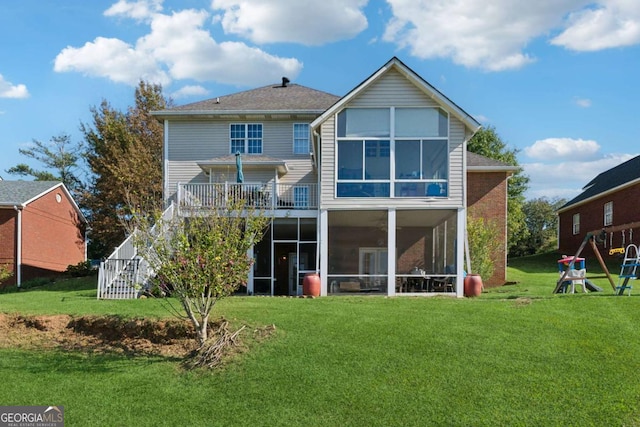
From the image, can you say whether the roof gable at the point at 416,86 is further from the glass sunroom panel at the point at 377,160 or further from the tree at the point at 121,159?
the tree at the point at 121,159

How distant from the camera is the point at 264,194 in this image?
62.2 ft

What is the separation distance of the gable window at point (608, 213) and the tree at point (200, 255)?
80.4 feet

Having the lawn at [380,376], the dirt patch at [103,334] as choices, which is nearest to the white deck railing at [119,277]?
the dirt patch at [103,334]

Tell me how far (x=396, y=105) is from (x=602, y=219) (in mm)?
18651

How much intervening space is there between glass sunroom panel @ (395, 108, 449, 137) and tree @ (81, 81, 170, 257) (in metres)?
16.6

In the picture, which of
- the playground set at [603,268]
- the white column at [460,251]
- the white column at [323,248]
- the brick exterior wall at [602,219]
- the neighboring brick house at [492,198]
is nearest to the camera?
the playground set at [603,268]

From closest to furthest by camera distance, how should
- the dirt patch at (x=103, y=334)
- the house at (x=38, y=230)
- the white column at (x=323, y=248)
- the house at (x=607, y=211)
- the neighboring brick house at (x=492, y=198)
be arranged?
1. the dirt patch at (x=103, y=334)
2. the white column at (x=323, y=248)
3. the neighboring brick house at (x=492, y=198)
4. the house at (x=38, y=230)
5. the house at (x=607, y=211)

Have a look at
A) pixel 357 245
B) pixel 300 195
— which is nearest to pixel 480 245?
pixel 357 245

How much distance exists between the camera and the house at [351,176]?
16812 mm

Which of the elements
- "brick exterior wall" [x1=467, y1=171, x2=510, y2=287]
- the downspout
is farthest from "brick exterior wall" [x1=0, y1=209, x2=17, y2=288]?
"brick exterior wall" [x1=467, y1=171, x2=510, y2=287]

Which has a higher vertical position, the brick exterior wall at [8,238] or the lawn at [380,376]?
the brick exterior wall at [8,238]

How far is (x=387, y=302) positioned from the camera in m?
13.9

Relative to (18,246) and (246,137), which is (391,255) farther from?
(18,246)

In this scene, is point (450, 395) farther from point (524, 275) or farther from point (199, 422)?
point (524, 275)
